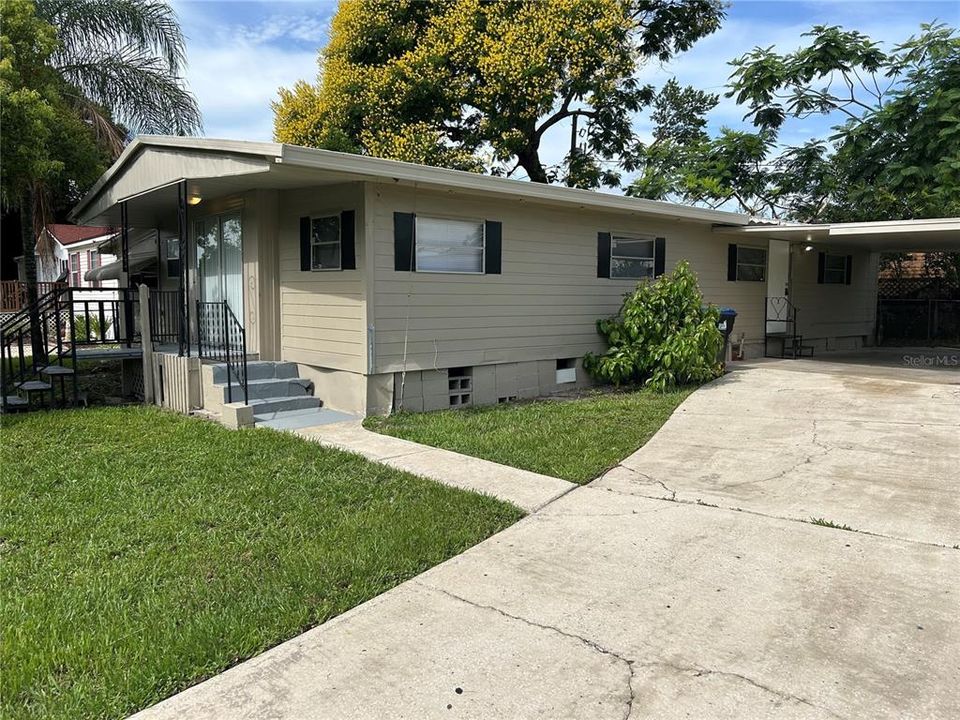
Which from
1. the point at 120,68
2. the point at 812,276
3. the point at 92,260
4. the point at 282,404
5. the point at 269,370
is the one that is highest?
the point at 120,68

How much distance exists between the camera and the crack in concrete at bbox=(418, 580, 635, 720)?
273 cm

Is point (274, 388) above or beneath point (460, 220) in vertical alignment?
beneath

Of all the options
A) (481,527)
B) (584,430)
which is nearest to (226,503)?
(481,527)

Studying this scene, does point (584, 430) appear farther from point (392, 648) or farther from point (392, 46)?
point (392, 46)

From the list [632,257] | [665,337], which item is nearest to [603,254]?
[632,257]

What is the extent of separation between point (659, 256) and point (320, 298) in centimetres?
577

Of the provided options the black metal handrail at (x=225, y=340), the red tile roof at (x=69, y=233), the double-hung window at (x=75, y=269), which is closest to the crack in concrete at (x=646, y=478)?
the black metal handrail at (x=225, y=340)

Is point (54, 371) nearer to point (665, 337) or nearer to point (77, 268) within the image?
point (665, 337)

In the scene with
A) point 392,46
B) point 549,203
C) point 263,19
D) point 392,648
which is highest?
point 392,46

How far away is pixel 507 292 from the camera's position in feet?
30.5

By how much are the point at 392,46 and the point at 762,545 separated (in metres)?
16.5

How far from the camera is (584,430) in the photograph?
7.26m

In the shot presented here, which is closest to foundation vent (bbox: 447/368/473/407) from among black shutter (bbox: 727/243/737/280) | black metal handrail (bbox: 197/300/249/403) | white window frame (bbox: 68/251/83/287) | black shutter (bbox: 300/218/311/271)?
black shutter (bbox: 300/218/311/271)

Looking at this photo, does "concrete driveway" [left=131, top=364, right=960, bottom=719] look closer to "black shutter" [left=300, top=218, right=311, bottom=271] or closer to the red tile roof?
"black shutter" [left=300, top=218, right=311, bottom=271]
